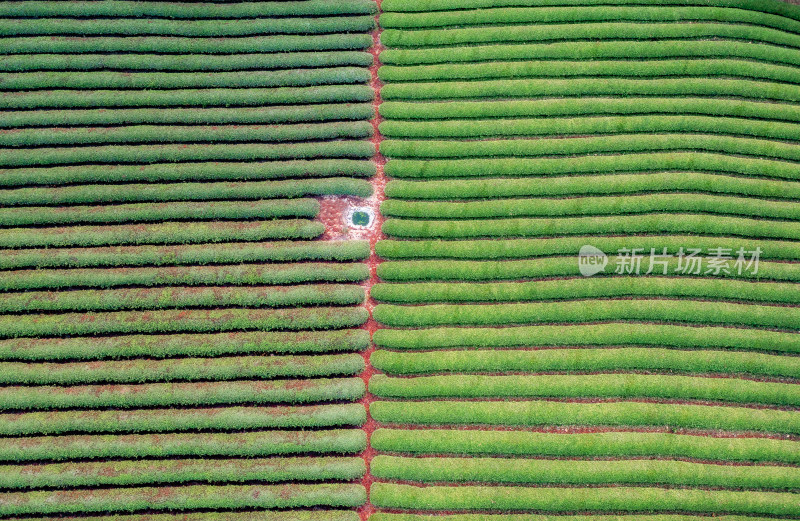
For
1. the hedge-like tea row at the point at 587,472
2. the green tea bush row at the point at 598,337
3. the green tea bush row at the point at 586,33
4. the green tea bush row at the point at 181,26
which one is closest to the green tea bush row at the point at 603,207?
the green tea bush row at the point at 598,337

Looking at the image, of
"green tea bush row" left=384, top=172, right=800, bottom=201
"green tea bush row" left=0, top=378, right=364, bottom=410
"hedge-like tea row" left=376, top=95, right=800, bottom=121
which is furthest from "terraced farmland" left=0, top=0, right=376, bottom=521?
"green tea bush row" left=384, top=172, right=800, bottom=201

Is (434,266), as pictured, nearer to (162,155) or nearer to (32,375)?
(162,155)

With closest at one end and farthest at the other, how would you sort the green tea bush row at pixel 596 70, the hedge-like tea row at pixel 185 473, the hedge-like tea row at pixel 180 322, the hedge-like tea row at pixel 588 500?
the hedge-like tea row at pixel 588 500, the hedge-like tea row at pixel 185 473, the hedge-like tea row at pixel 180 322, the green tea bush row at pixel 596 70

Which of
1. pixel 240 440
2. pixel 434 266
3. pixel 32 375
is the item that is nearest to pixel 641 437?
pixel 434 266

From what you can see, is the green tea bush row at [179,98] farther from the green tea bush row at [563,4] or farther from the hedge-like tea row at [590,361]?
the hedge-like tea row at [590,361]

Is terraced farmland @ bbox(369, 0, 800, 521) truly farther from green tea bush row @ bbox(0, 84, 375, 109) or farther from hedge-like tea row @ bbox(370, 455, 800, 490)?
green tea bush row @ bbox(0, 84, 375, 109)

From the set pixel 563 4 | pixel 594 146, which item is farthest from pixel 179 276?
pixel 563 4
